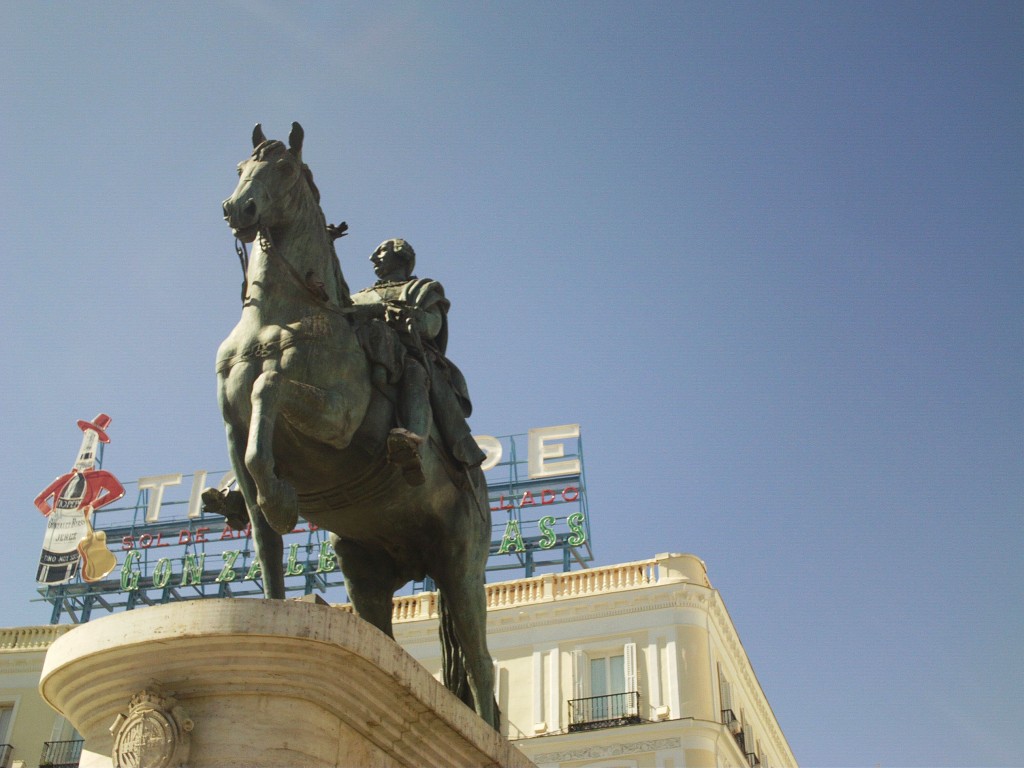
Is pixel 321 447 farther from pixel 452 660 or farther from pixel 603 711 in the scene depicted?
pixel 603 711

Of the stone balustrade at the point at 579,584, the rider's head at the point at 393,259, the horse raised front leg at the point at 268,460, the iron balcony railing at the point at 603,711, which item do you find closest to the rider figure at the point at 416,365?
the rider's head at the point at 393,259

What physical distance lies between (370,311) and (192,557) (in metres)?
35.8

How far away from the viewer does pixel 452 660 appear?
8320 mm

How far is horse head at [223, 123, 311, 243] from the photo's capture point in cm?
721

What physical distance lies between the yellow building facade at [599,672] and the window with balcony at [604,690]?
29 millimetres

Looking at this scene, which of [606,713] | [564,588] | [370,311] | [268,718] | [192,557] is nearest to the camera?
[268,718]

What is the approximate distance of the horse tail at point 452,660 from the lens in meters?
8.20

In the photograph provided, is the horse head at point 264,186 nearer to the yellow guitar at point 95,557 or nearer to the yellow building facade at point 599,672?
the yellow building facade at point 599,672

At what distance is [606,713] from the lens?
99.6 ft

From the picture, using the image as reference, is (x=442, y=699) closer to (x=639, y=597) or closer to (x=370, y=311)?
(x=370, y=311)

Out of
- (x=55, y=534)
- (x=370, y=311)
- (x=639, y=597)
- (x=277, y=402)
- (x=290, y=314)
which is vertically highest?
(x=55, y=534)

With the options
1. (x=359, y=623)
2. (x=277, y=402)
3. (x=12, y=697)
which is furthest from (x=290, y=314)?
(x=12, y=697)

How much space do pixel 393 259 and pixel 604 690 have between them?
23796mm


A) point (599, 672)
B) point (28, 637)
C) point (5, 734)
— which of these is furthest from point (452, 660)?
point (28, 637)
